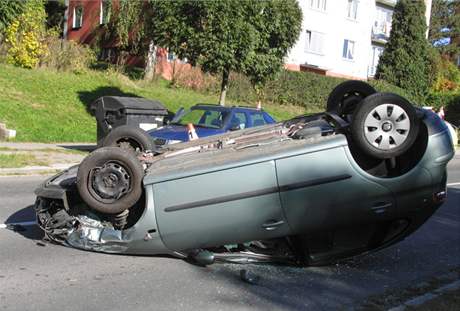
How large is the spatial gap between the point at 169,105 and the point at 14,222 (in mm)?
15625

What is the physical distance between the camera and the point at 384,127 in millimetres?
5082

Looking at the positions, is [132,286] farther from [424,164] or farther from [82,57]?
[82,57]

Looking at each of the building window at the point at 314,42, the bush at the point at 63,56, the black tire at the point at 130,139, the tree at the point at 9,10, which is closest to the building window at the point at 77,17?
the bush at the point at 63,56

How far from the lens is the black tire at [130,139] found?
6.62m

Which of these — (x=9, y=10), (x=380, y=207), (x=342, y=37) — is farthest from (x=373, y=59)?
(x=380, y=207)

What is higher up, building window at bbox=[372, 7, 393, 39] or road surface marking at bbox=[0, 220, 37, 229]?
building window at bbox=[372, 7, 393, 39]

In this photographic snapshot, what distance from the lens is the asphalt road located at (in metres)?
4.62

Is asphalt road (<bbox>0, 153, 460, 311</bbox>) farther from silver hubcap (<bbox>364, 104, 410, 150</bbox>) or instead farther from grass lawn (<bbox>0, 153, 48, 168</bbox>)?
grass lawn (<bbox>0, 153, 48, 168</bbox>)

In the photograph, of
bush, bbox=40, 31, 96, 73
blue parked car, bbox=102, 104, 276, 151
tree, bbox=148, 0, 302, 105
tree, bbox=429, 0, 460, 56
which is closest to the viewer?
blue parked car, bbox=102, 104, 276, 151

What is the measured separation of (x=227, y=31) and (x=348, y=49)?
30.1 m

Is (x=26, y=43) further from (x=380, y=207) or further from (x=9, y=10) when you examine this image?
(x=380, y=207)

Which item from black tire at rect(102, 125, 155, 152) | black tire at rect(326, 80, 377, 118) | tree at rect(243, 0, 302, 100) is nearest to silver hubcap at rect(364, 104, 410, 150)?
black tire at rect(326, 80, 377, 118)

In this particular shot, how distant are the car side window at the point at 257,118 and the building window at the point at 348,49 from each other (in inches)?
1318

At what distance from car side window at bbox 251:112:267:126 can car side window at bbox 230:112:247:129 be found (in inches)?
10.7
